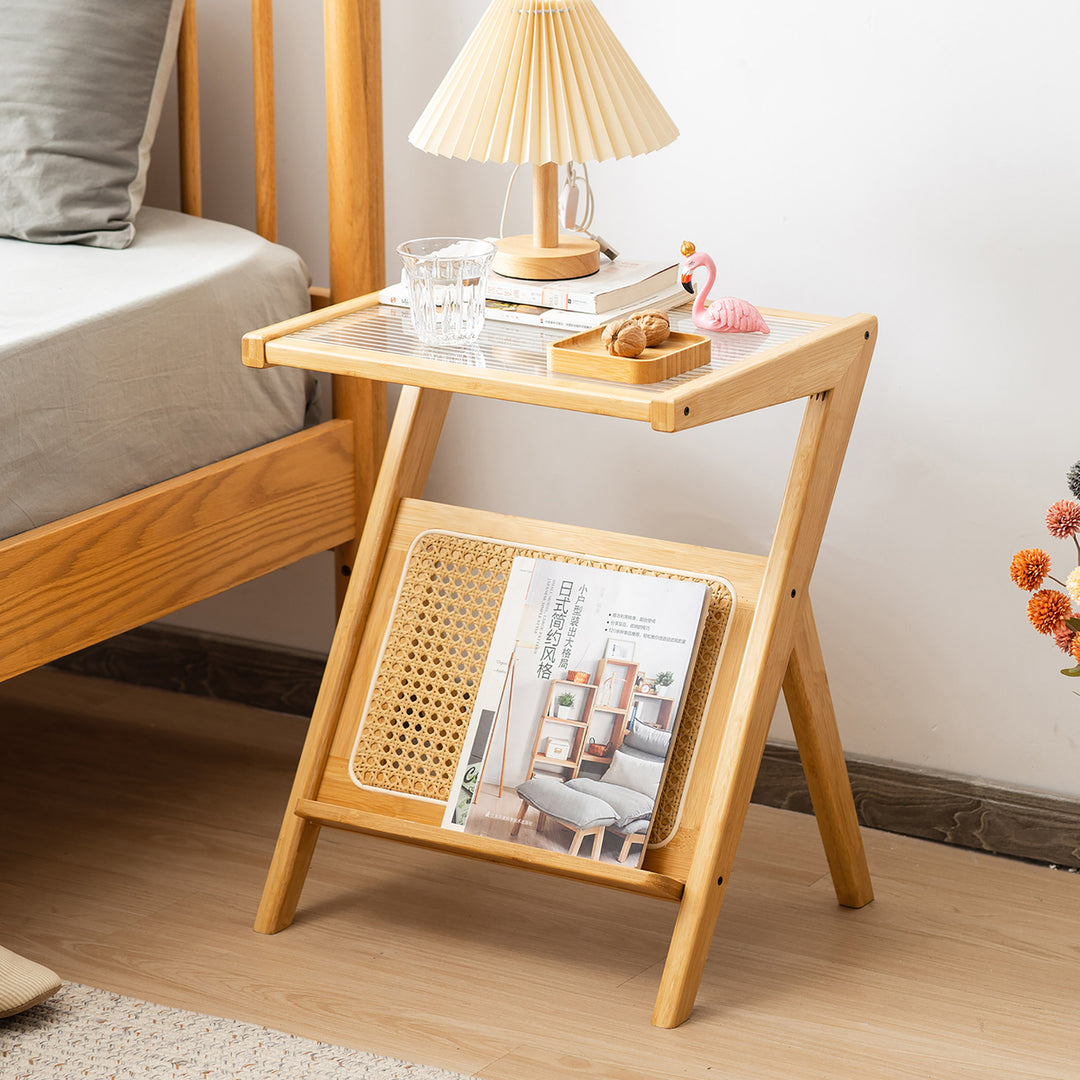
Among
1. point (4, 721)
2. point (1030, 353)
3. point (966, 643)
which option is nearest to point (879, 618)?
point (966, 643)

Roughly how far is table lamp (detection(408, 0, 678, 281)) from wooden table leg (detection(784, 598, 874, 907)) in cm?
44

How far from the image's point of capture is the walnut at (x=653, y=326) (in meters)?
1.20

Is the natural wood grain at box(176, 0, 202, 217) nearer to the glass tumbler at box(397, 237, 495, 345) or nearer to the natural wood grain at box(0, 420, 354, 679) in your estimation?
the natural wood grain at box(0, 420, 354, 679)

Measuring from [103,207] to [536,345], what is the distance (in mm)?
591

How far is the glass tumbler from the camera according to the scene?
1.25 m

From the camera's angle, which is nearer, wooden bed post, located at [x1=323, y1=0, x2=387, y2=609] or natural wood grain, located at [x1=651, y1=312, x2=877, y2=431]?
natural wood grain, located at [x1=651, y1=312, x2=877, y2=431]

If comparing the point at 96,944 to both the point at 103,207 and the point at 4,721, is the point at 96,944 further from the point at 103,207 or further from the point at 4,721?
the point at 103,207

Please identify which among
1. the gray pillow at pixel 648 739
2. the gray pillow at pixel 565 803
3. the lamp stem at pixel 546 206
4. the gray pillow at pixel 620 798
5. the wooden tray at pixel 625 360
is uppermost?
the lamp stem at pixel 546 206

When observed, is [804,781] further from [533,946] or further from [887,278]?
[887,278]

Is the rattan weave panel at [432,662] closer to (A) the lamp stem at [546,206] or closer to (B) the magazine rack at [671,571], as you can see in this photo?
(B) the magazine rack at [671,571]

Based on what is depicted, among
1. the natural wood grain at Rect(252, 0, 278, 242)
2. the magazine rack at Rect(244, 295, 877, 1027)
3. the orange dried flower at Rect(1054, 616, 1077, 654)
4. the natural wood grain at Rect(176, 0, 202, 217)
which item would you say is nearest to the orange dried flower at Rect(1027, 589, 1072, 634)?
the orange dried flower at Rect(1054, 616, 1077, 654)

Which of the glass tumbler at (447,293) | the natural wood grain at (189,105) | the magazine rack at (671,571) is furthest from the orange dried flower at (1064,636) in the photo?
the natural wood grain at (189,105)

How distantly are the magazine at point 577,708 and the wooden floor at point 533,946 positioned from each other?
148 mm

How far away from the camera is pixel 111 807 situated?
172 cm
